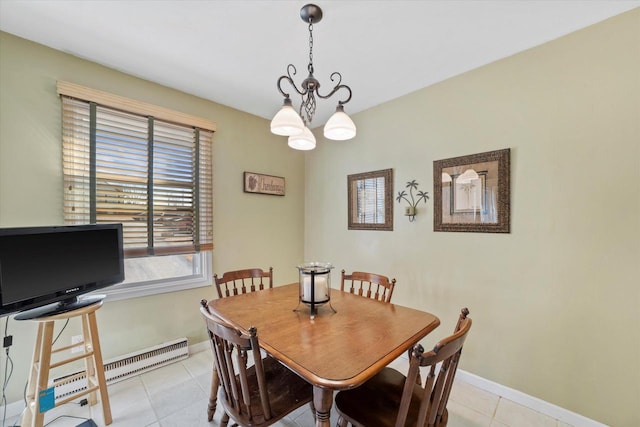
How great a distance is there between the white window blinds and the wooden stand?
0.69 metres

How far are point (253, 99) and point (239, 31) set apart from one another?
986 mm

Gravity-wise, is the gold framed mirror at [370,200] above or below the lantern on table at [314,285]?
above

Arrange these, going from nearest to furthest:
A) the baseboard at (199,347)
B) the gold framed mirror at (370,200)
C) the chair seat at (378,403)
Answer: the chair seat at (378,403) → the baseboard at (199,347) → the gold framed mirror at (370,200)

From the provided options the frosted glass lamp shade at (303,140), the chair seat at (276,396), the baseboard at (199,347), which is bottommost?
the baseboard at (199,347)

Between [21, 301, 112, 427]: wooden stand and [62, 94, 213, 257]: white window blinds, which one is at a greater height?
[62, 94, 213, 257]: white window blinds

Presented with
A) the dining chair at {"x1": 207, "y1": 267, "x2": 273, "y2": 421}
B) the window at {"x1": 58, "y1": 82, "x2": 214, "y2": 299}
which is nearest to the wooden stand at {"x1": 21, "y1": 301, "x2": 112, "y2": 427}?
the window at {"x1": 58, "y1": 82, "x2": 214, "y2": 299}

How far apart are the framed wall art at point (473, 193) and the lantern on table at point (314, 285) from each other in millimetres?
1280

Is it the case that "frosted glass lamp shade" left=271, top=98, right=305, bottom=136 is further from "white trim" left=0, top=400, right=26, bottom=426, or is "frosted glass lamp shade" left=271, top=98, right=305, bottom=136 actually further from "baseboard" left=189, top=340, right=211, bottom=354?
"white trim" left=0, top=400, right=26, bottom=426

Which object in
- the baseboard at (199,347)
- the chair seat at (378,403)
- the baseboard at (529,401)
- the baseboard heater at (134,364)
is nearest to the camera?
the chair seat at (378,403)

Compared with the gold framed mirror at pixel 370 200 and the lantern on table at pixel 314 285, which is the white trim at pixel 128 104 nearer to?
the gold framed mirror at pixel 370 200

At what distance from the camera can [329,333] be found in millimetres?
1347

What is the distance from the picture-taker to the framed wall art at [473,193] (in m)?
2.01

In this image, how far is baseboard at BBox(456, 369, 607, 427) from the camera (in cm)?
172

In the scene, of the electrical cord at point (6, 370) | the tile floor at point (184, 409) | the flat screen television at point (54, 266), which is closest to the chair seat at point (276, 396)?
the tile floor at point (184, 409)
